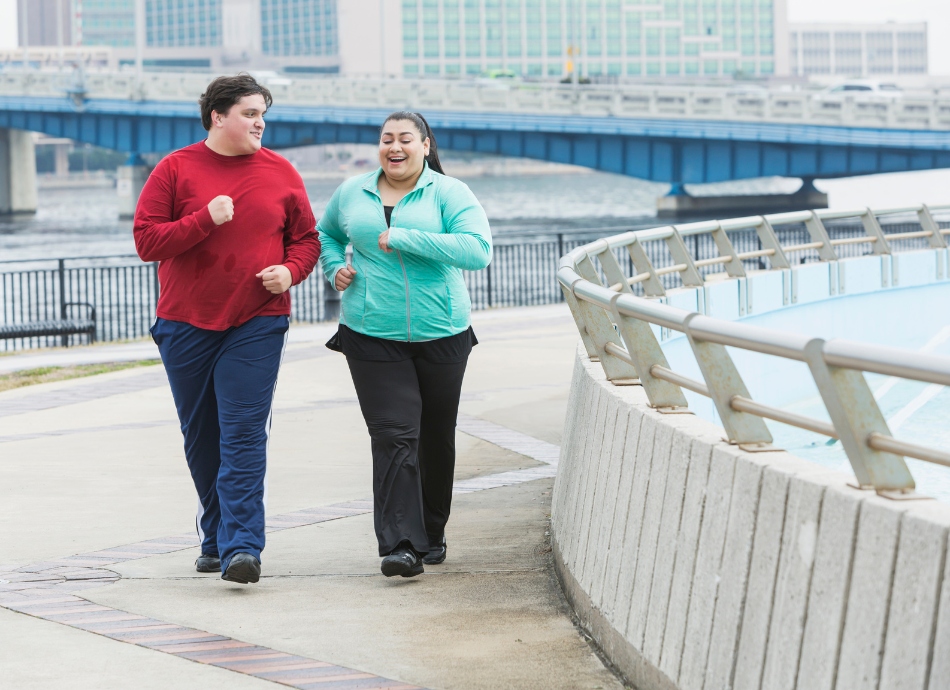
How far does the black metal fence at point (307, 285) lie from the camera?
20609 mm

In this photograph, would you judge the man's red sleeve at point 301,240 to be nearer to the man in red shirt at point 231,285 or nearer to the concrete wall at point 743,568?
the man in red shirt at point 231,285

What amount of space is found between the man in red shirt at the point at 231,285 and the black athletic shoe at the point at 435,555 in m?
0.74

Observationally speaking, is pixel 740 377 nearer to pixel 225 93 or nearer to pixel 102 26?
pixel 225 93

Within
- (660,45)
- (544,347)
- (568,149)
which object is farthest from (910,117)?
(660,45)

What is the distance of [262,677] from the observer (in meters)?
4.12

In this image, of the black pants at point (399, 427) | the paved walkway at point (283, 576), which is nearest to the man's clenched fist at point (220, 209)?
the black pants at point (399, 427)

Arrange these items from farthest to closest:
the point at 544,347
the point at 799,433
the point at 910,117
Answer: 1. the point at 910,117
2. the point at 544,347
3. the point at 799,433

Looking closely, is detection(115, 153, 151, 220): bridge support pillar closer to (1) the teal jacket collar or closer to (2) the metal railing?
(1) the teal jacket collar

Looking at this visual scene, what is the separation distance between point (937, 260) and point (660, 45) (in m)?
153

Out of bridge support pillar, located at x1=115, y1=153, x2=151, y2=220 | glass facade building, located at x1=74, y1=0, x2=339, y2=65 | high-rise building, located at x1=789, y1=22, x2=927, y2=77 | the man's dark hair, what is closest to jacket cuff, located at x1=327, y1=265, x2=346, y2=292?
the man's dark hair

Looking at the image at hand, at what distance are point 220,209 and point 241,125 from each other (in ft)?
1.13

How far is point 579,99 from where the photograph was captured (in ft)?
165

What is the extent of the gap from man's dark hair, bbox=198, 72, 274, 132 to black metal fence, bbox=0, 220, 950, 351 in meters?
12.3

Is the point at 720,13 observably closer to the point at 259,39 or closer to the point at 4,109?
the point at 259,39
